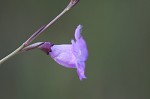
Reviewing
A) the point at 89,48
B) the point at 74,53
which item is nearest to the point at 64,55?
the point at 74,53

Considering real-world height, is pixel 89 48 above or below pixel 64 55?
above

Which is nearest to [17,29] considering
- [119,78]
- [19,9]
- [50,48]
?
[19,9]

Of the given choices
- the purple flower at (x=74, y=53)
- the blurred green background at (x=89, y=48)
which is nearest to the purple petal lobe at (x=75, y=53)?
the purple flower at (x=74, y=53)

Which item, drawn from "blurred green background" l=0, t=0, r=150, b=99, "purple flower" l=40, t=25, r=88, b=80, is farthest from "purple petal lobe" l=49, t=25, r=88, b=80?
"blurred green background" l=0, t=0, r=150, b=99

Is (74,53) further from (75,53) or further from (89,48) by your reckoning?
(89,48)

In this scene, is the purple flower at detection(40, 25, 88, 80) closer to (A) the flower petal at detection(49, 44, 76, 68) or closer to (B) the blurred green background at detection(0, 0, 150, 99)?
(A) the flower petal at detection(49, 44, 76, 68)

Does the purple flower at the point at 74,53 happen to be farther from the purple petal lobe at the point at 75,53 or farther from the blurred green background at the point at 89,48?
the blurred green background at the point at 89,48

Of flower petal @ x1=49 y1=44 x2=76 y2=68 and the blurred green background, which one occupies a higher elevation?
the blurred green background
